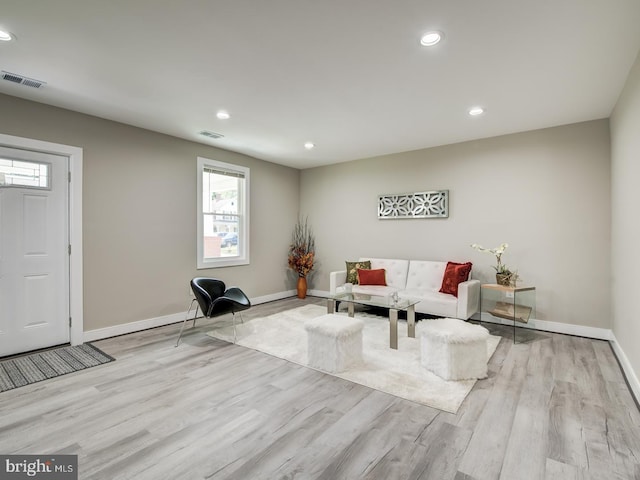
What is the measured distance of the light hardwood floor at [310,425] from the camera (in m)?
1.73

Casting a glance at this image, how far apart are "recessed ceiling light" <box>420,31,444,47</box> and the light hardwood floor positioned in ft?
8.75

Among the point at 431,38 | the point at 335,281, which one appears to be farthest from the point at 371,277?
the point at 431,38

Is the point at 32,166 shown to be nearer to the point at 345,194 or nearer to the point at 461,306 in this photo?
the point at 345,194

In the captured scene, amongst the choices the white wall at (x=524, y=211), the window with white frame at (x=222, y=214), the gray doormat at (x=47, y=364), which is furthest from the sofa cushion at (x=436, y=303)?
the gray doormat at (x=47, y=364)

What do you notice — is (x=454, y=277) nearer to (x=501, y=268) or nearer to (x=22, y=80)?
(x=501, y=268)

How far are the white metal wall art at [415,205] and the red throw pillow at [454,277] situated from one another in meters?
0.90

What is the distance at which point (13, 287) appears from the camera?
334cm

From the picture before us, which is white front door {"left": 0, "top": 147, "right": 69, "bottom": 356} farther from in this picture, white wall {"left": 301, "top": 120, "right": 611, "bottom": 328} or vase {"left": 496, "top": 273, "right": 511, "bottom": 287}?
vase {"left": 496, "top": 273, "right": 511, "bottom": 287}

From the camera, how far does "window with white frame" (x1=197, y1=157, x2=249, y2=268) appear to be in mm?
5031

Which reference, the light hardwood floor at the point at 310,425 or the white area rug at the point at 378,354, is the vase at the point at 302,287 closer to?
the white area rug at the point at 378,354

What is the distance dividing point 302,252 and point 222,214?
1.83m

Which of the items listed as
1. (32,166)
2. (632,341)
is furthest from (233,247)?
(632,341)

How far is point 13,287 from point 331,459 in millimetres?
3665

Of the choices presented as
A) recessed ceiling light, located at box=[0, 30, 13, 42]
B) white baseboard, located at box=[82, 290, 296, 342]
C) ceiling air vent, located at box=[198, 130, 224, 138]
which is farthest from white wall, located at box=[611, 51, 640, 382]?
white baseboard, located at box=[82, 290, 296, 342]
